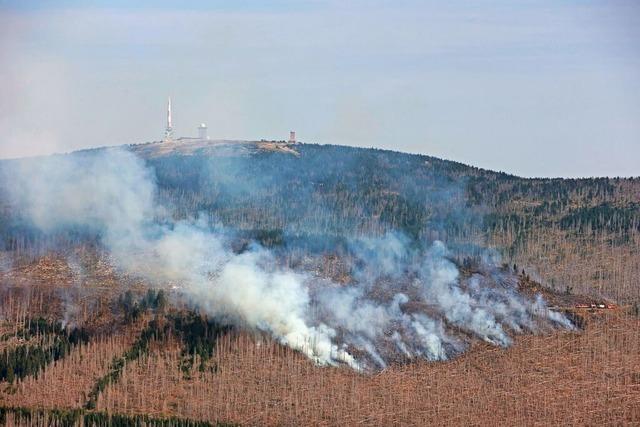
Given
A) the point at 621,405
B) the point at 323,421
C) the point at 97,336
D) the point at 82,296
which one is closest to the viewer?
the point at 323,421

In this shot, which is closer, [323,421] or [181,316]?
[323,421]

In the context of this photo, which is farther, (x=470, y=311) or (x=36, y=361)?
(x=470, y=311)

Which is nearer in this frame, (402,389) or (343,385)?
(402,389)

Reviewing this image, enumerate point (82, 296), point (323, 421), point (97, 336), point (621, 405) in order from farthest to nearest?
point (82, 296)
point (97, 336)
point (621, 405)
point (323, 421)

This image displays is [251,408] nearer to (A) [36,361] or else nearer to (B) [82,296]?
(A) [36,361]

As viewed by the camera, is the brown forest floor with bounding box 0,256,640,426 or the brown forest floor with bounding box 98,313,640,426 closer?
the brown forest floor with bounding box 98,313,640,426

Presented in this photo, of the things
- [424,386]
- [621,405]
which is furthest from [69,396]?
[621,405]

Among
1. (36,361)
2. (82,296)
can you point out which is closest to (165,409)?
(36,361)

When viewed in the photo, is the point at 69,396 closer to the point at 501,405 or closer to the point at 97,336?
the point at 97,336

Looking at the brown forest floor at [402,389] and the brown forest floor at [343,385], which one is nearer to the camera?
the brown forest floor at [402,389]
